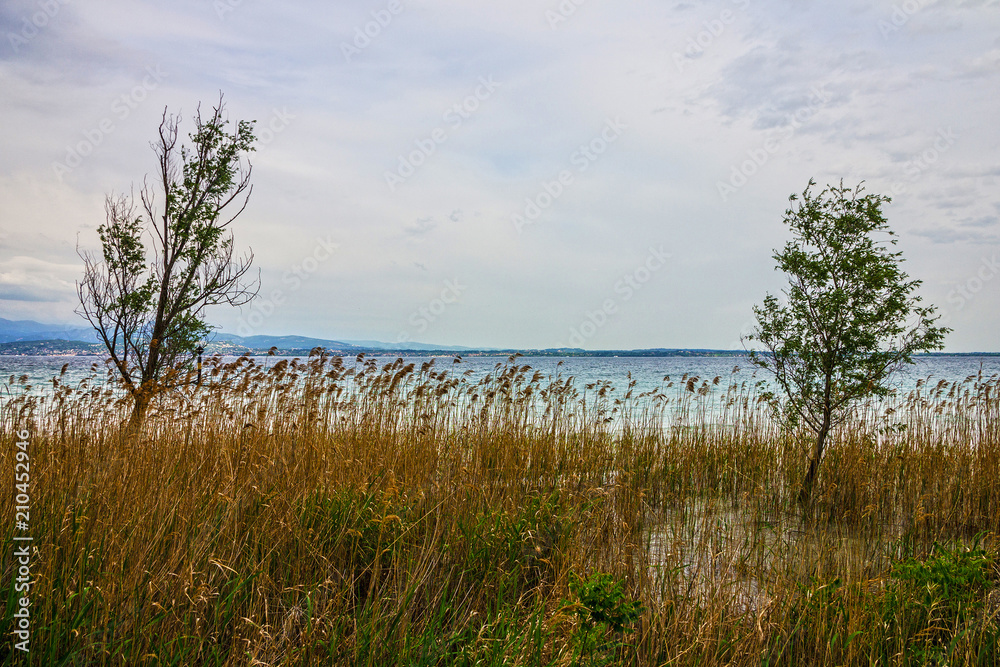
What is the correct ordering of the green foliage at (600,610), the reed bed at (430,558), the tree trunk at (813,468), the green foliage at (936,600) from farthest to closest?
the tree trunk at (813,468) → the green foliage at (936,600) → the reed bed at (430,558) → the green foliage at (600,610)

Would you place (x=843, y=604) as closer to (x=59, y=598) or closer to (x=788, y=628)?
(x=788, y=628)

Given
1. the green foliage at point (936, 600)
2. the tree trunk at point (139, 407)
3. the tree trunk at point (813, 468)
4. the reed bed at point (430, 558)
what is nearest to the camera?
the reed bed at point (430, 558)

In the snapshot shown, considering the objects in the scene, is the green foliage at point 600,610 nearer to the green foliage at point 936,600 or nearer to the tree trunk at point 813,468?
the green foliage at point 936,600

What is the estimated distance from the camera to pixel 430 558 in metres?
3.40

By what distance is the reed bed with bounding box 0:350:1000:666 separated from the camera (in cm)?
262

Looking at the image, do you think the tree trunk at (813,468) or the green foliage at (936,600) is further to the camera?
the tree trunk at (813,468)

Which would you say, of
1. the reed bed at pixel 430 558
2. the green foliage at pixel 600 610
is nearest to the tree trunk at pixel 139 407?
the reed bed at pixel 430 558

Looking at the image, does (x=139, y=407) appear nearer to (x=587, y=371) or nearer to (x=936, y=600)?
(x=936, y=600)

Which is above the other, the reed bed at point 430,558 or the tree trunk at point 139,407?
the tree trunk at point 139,407

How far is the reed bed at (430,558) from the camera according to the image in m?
2.62

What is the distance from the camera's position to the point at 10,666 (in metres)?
2.31

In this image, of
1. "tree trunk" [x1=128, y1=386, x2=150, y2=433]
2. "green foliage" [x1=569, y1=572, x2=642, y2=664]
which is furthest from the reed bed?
"tree trunk" [x1=128, y1=386, x2=150, y2=433]

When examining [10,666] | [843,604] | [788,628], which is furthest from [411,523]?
[843,604]

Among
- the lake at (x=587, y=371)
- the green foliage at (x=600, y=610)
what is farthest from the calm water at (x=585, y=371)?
the green foliage at (x=600, y=610)
